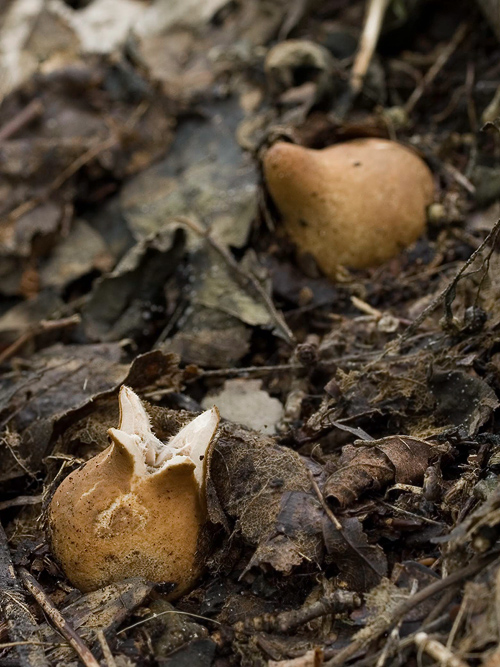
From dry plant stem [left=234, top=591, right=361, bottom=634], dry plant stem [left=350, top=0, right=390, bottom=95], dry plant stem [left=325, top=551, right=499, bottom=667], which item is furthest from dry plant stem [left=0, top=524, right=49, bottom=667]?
dry plant stem [left=350, top=0, right=390, bottom=95]

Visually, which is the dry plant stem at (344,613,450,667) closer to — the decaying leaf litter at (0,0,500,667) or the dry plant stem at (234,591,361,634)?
the decaying leaf litter at (0,0,500,667)

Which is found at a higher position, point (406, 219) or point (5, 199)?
point (5, 199)

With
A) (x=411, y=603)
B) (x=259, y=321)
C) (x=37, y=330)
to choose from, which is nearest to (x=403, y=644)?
(x=411, y=603)

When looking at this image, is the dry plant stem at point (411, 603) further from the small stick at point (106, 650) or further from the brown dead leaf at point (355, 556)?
the small stick at point (106, 650)

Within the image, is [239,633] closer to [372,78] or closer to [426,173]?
[426,173]

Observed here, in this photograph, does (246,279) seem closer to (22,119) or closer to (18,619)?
(18,619)

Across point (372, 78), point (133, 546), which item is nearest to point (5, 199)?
point (372, 78)
